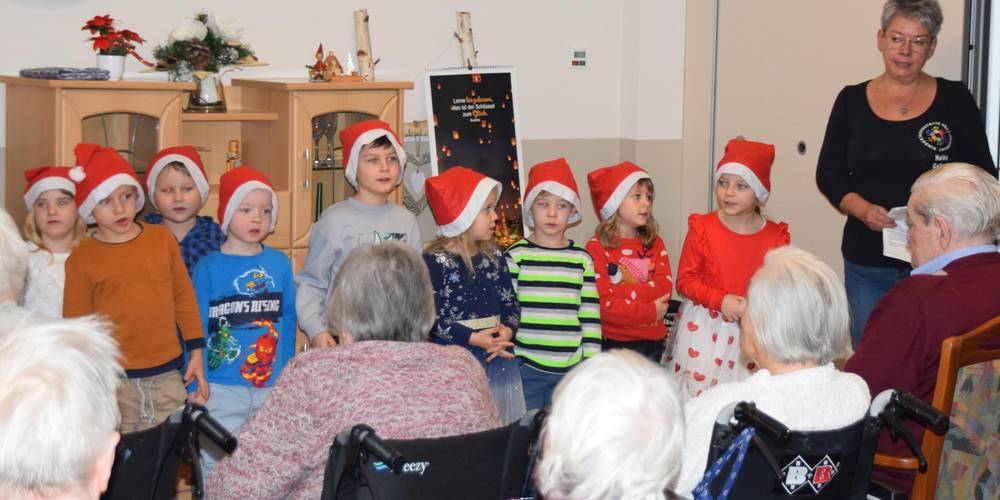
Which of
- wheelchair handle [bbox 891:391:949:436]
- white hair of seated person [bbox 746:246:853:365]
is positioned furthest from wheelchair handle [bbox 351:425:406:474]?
wheelchair handle [bbox 891:391:949:436]

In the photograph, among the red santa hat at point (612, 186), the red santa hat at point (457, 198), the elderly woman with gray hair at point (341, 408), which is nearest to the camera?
the elderly woman with gray hair at point (341, 408)

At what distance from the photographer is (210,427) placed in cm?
206

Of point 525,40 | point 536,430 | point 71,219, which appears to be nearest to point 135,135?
point 71,219

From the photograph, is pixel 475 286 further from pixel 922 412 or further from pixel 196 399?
pixel 922 412

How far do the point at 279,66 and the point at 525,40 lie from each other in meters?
1.50

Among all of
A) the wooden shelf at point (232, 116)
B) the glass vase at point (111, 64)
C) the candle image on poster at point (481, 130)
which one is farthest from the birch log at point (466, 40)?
the glass vase at point (111, 64)

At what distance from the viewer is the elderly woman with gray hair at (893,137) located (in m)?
3.96

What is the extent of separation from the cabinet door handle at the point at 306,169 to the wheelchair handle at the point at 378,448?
3125mm

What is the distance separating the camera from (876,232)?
4035mm

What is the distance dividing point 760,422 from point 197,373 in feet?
7.33

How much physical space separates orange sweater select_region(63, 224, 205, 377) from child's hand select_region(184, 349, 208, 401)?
0.03 meters

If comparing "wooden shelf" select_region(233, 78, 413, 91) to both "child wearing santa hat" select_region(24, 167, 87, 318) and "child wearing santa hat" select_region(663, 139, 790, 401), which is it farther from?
"child wearing santa hat" select_region(663, 139, 790, 401)

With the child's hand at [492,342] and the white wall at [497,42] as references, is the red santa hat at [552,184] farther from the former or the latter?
the white wall at [497,42]

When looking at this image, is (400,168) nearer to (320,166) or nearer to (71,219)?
(320,166)
